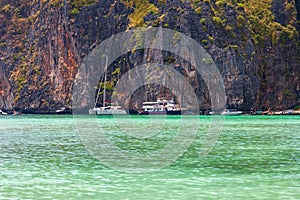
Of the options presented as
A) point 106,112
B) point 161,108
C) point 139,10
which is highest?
point 139,10

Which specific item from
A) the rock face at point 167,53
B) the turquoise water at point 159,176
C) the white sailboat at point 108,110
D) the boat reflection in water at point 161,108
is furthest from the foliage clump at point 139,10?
the turquoise water at point 159,176

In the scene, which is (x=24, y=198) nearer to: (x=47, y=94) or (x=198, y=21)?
(x=198, y=21)

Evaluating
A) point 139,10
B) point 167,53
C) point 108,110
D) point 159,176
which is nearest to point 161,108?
point 108,110

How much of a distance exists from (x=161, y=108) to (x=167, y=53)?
40.2 feet

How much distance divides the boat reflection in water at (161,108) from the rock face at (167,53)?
2.85 metres

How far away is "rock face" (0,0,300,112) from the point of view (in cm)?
12650

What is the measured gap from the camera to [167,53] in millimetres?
127500

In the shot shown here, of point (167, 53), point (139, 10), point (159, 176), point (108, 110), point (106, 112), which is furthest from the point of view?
point (139, 10)

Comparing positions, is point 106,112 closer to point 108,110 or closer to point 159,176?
point 108,110

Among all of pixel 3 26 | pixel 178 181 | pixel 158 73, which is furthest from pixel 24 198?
pixel 3 26

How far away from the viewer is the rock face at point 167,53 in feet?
415

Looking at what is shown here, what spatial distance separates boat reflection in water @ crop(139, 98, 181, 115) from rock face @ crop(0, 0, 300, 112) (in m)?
2.85

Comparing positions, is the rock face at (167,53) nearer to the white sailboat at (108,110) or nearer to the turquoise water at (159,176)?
the white sailboat at (108,110)

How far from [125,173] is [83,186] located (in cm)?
356
